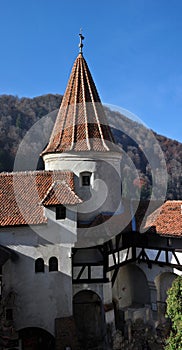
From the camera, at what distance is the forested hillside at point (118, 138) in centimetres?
4841

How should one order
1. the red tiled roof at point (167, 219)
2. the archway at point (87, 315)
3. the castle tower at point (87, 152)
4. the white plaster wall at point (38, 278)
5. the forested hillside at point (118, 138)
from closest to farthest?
the white plaster wall at point (38, 278) < the red tiled roof at point (167, 219) < the archway at point (87, 315) < the castle tower at point (87, 152) < the forested hillside at point (118, 138)

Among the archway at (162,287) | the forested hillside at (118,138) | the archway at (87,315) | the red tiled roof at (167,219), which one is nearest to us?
the red tiled roof at (167,219)

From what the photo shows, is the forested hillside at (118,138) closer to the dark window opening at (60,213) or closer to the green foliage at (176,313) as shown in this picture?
the dark window opening at (60,213)

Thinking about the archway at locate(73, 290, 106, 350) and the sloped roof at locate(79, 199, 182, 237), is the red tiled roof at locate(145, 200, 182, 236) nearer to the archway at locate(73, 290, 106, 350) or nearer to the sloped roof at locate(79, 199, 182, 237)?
the sloped roof at locate(79, 199, 182, 237)

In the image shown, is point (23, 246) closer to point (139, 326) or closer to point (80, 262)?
point (80, 262)

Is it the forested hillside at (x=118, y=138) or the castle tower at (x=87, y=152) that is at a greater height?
the forested hillside at (x=118, y=138)

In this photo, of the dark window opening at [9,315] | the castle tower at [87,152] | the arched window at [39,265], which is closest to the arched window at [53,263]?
the arched window at [39,265]

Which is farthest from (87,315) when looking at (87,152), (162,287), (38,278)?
(87,152)

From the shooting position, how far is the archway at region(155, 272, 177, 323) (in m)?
17.9

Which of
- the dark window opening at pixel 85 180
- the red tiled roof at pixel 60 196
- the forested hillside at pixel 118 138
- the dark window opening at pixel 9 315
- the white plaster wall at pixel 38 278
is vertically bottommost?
the dark window opening at pixel 9 315

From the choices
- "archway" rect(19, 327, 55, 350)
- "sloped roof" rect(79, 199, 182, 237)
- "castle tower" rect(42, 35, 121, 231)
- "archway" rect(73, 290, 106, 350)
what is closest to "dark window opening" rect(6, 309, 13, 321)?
"archway" rect(19, 327, 55, 350)

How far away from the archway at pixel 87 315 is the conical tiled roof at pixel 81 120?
7439 mm

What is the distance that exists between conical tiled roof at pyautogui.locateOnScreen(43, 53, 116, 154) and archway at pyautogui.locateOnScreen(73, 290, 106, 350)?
7439 mm

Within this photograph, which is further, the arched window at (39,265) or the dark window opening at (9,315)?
the arched window at (39,265)
